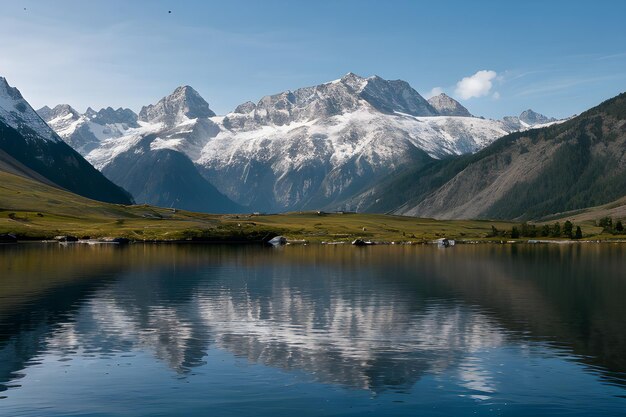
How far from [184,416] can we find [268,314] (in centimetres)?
4095

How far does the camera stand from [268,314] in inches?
3290

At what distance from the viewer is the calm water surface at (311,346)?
151 ft

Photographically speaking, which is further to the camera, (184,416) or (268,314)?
(268,314)

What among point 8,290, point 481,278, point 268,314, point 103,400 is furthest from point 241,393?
point 481,278

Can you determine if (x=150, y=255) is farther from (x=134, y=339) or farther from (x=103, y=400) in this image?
(x=103, y=400)

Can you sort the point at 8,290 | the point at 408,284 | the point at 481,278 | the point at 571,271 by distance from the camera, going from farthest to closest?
the point at 571,271 → the point at 481,278 → the point at 408,284 → the point at 8,290

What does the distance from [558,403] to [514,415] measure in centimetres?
417

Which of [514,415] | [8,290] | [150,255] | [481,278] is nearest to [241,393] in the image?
[514,415]

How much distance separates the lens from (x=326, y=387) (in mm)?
49250

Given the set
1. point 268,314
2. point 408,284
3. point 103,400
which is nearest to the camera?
point 103,400

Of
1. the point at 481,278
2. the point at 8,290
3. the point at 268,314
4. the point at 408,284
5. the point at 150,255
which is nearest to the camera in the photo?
the point at 268,314

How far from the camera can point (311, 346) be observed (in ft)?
208

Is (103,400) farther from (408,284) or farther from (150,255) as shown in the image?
(150,255)

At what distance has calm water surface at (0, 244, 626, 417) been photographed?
45969 mm
